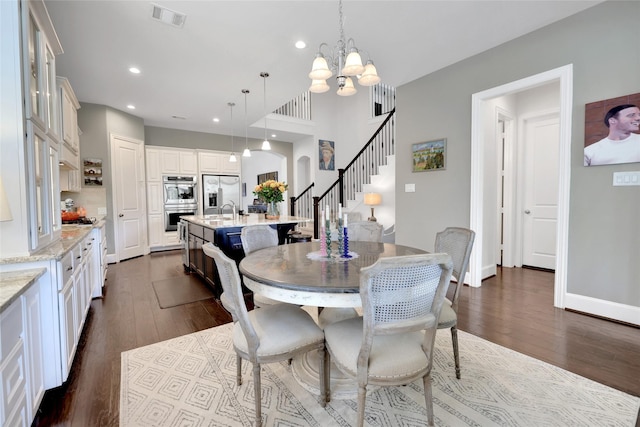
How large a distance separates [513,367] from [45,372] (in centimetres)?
302

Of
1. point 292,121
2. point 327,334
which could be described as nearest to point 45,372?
point 327,334

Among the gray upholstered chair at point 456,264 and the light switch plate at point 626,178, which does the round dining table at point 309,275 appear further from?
the light switch plate at point 626,178

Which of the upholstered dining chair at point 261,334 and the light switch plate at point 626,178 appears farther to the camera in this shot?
the light switch plate at point 626,178

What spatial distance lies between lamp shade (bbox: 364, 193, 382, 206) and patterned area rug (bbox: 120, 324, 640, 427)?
398cm

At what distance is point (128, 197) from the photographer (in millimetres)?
5766

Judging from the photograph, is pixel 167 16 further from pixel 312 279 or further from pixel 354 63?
pixel 312 279

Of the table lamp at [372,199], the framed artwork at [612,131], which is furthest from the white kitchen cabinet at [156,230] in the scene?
the framed artwork at [612,131]

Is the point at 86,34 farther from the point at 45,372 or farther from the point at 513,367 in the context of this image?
the point at 513,367

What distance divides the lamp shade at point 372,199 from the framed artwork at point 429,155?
5.24 ft

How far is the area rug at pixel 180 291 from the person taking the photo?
3432 millimetres

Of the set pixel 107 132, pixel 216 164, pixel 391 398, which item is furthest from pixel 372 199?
pixel 107 132

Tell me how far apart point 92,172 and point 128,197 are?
0.76 m

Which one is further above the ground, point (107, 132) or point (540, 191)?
point (107, 132)

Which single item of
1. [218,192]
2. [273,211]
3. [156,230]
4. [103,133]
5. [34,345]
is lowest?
[34,345]
